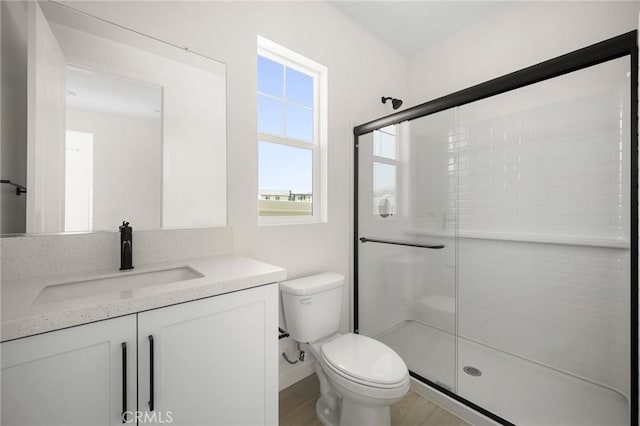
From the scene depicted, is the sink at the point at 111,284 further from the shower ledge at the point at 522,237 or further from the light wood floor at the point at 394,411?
the shower ledge at the point at 522,237

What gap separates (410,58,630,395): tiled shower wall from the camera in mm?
1411

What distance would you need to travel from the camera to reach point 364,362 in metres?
1.35

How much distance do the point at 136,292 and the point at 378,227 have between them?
61.1 inches

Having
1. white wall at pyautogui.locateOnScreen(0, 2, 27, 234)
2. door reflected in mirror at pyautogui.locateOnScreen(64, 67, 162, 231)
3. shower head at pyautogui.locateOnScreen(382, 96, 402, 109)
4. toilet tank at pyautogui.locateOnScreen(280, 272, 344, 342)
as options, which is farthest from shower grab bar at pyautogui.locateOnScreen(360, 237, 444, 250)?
white wall at pyautogui.locateOnScreen(0, 2, 27, 234)

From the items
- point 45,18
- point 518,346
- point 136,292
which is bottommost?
point 518,346

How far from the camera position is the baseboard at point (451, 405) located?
1460 mm

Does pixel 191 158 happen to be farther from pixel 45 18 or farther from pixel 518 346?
pixel 518 346

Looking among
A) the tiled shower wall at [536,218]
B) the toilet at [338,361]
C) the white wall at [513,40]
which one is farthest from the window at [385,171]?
the white wall at [513,40]

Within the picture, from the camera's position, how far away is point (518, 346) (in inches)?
69.8

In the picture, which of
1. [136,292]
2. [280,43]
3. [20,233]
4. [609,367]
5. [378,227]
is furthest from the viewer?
[378,227]

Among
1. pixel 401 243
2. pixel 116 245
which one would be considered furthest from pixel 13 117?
pixel 401 243

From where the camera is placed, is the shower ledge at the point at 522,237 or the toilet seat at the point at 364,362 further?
the shower ledge at the point at 522,237

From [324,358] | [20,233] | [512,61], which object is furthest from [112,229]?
[512,61]

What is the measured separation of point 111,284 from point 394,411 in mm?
1601
